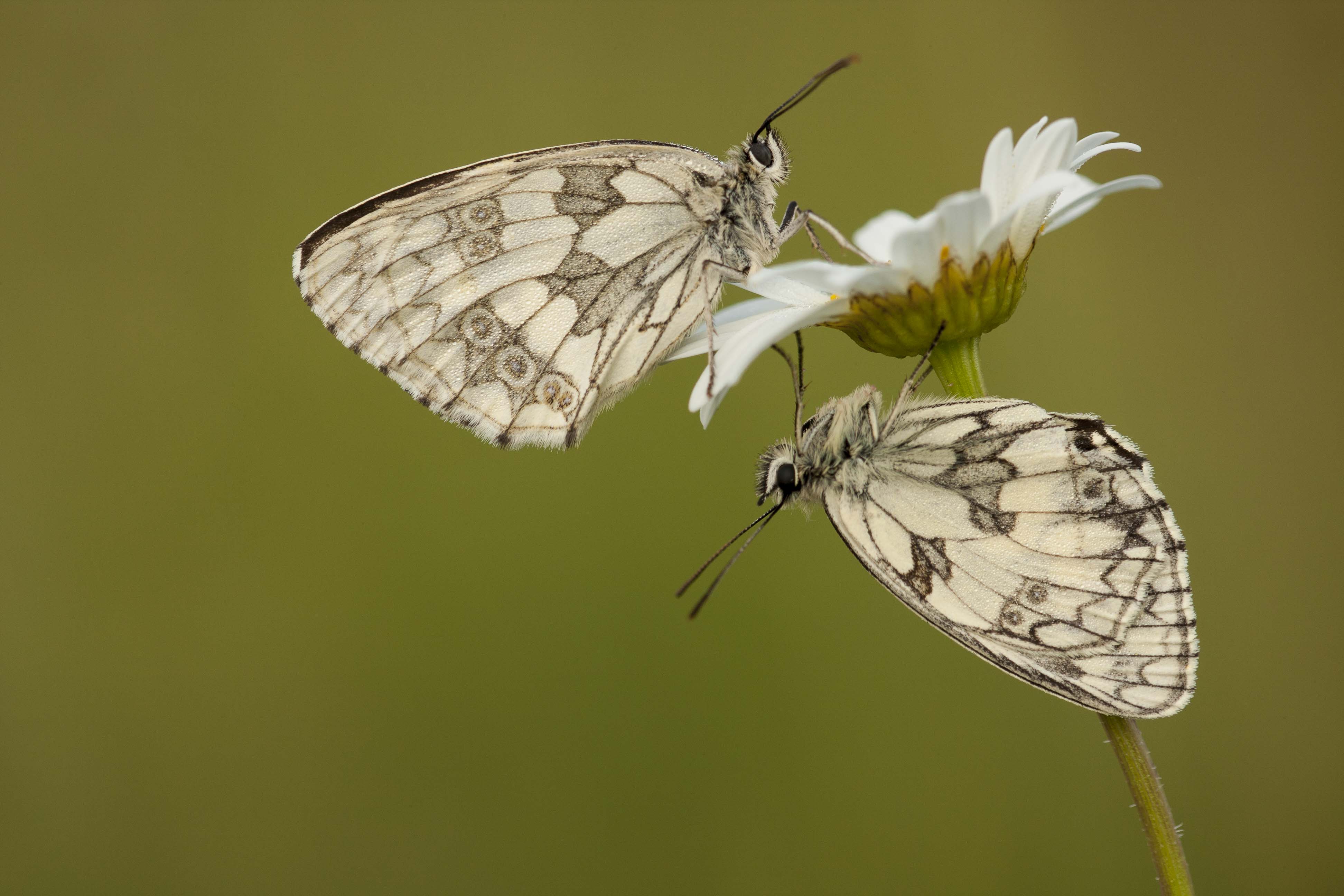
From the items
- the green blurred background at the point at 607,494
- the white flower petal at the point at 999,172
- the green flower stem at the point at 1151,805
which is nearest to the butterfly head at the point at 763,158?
the white flower petal at the point at 999,172

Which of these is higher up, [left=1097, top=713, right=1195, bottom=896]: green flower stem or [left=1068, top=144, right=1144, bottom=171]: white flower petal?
[left=1068, top=144, right=1144, bottom=171]: white flower petal

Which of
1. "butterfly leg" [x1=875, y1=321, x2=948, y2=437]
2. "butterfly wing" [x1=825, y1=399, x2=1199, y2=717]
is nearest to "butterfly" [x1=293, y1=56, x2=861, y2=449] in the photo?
"butterfly leg" [x1=875, y1=321, x2=948, y2=437]

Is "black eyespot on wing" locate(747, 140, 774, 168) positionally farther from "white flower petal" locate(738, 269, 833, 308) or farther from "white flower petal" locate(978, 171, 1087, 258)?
"white flower petal" locate(978, 171, 1087, 258)

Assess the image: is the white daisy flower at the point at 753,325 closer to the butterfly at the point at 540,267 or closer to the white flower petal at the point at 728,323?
the white flower petal at the point at 728,323

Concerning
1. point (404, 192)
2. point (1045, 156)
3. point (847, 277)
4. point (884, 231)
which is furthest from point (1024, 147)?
point (404, 192)

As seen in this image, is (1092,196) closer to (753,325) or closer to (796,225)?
(753,325)

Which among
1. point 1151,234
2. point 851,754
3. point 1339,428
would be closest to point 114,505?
point 851,754
